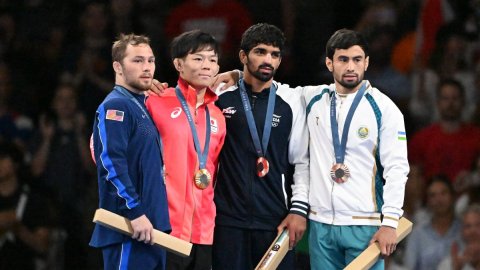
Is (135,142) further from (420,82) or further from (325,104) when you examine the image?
(420,82)

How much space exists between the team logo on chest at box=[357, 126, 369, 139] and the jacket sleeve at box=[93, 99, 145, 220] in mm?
1375

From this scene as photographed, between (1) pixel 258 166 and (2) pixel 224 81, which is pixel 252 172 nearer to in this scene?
(1) pixel 258 166

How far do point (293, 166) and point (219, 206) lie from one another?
0.54 m

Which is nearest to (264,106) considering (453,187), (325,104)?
(325,104)

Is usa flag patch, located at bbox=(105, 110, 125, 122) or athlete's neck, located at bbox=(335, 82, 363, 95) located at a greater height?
athlete's neck, located at bbox=(335, 82, 363, 95)

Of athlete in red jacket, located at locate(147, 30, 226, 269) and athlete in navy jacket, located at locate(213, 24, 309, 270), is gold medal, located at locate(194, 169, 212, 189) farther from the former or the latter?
athlete in navy jacket, located at locate(213, 24, 309, 270)

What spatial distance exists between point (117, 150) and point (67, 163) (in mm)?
4238

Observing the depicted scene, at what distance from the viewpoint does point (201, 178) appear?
295 inches

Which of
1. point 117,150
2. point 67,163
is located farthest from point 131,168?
point 67,163

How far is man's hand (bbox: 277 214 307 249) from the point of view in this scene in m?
7.66

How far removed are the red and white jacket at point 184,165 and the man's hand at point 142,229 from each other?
365mm

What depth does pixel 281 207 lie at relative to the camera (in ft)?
25.5

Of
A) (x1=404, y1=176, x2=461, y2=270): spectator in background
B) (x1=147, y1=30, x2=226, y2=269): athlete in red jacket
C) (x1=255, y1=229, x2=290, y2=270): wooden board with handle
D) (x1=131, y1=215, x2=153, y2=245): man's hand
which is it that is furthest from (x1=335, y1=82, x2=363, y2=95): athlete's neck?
(x1=404, y1=176, x2=461, y2=270): spectator in background

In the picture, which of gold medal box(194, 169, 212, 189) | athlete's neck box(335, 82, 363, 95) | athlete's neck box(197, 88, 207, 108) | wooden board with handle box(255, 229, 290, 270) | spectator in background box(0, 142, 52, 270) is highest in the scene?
athlete's neck box(335, 82, 363, 95)
